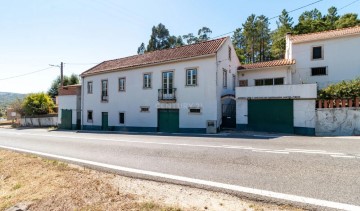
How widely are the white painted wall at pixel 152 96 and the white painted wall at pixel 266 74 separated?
668 centimetres

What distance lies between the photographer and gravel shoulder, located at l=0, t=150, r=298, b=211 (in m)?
4.09

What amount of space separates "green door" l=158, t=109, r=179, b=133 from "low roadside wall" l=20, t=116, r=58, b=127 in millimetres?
19514

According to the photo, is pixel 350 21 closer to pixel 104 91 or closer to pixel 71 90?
pixel 104 91

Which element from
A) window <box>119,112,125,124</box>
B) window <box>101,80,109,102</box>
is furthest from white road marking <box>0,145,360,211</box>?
window <box>101,80,109,102</box>

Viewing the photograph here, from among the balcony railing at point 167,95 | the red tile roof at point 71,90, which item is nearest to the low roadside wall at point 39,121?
the red tile roof at point 71,90

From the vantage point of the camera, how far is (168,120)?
20.2m

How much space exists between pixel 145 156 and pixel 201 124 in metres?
10.2

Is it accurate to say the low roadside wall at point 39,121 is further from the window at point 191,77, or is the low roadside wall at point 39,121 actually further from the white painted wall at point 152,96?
the window at point 191,77

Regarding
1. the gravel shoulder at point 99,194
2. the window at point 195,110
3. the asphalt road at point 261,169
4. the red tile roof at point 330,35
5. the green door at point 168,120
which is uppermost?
the red tile roof at point 330,35

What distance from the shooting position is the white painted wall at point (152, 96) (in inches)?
716

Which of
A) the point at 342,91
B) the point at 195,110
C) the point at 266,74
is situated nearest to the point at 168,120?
the point at 195,110

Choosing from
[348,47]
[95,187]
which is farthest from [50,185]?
[348,47]

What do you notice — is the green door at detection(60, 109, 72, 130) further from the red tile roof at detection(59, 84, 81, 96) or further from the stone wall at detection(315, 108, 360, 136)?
the stone wall at detection(315, 108, 360, 136)

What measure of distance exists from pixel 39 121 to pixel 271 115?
33215 mm
